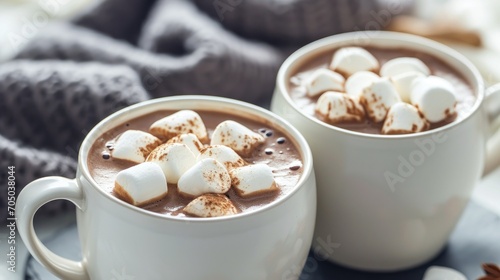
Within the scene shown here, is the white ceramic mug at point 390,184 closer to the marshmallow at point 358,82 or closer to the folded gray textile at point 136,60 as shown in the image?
the marshmallow at point 358,82

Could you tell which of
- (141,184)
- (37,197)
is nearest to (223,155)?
(141,184)

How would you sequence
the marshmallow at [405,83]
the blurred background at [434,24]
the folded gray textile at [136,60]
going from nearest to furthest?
the marshmallow at [405,83] → the folded gray textile at [136,60] → the blurred background at [434,24]

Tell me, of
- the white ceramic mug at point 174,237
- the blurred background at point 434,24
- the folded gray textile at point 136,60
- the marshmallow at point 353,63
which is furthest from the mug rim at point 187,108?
the blurred background at point 434,24

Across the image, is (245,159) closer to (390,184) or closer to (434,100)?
(390,184)

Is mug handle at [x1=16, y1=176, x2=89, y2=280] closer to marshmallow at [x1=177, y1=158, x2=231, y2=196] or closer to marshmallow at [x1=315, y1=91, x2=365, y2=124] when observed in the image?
marshmallow at [x1=177, y1=158, x2=231, y2=196]

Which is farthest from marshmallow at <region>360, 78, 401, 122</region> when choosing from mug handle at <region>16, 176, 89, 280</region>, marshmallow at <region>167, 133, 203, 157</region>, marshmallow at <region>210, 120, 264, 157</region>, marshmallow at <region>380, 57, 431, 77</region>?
mug handle at <region>16, 176, 89, 280</region>

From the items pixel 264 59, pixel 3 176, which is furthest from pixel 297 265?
pixel 264 59

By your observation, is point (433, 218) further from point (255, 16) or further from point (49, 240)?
point (255, 16)
